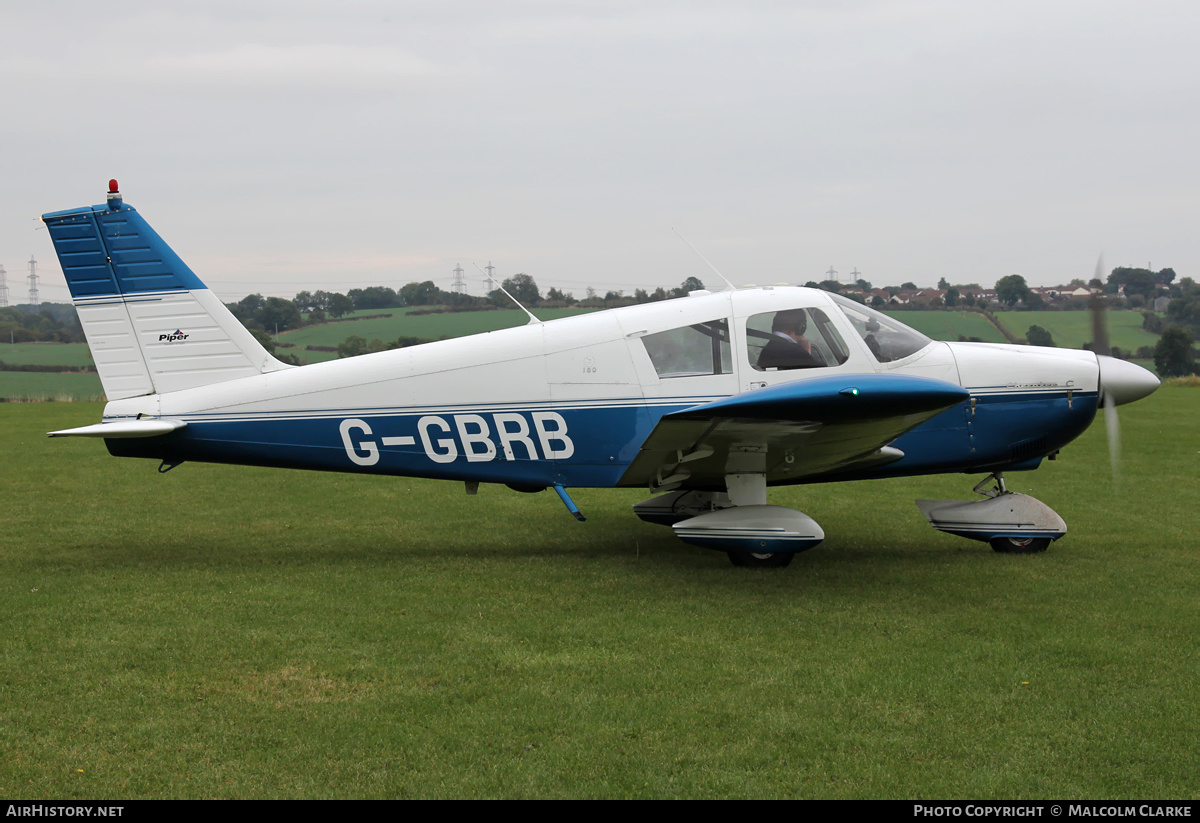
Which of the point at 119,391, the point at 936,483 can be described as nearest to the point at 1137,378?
the point at 936,483

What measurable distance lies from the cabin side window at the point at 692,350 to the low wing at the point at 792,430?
565mm

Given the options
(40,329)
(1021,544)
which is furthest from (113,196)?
(40,329)

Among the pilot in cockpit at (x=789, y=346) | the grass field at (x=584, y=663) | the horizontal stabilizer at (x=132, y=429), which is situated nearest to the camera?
the grass field at (x=584, y=663)

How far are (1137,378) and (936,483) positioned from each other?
493 centimetres

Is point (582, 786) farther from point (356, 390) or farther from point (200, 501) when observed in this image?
point (200, 501)

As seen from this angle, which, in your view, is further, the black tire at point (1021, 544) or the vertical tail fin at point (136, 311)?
the black tire at point (1021, 544)

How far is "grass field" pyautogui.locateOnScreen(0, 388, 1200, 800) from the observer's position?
149 inches

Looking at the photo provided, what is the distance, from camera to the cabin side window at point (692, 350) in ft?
24.2

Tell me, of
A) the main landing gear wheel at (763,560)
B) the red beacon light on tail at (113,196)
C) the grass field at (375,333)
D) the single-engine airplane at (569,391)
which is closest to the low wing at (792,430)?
the single-engine airplane at (569,391)

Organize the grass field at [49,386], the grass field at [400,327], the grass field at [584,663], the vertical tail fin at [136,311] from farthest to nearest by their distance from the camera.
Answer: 1. the grass field at [400,327]
2. the grass field at [49,386]
3. the vertical tail fin at [136,311]
4. the grass field at [584,663]

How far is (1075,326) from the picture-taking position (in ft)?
65.4

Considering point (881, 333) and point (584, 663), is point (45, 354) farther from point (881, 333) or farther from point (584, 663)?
point (584, 663)

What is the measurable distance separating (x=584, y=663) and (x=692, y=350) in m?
3.09

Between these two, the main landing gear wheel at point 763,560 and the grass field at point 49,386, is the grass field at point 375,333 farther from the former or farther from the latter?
the main landing gear wheel at point 763,560
